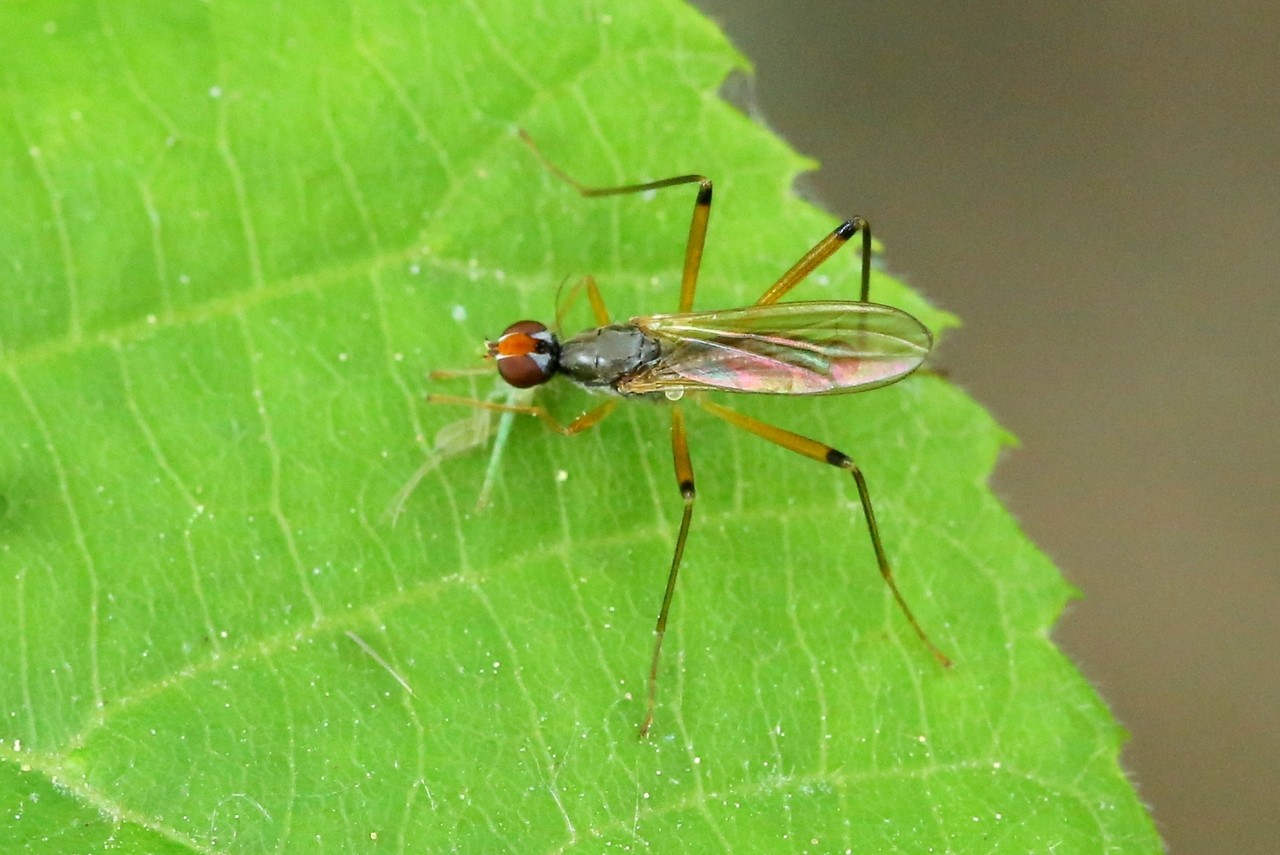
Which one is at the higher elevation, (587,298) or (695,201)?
(695,201)

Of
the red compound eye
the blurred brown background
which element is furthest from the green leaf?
the blurred brown background

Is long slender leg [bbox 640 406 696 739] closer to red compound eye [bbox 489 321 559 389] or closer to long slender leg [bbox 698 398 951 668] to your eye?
long slender leg [bbox 698 398 951 668]

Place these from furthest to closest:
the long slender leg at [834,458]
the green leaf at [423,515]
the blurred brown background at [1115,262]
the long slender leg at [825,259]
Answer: the blurred brown background at [1115,262] < the long slender leg at [825,259] < the long slender leg at [834,458] < the green leaf at [423,515]

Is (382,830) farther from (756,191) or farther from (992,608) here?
(756,191)

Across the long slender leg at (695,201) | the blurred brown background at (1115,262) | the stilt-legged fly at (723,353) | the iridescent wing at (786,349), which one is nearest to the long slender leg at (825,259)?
the stilt-legged fly at (723,353)

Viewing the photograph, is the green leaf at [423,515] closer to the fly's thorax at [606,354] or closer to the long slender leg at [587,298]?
the long slender leg at [587,298]

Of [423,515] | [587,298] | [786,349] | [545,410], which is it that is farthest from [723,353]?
[423,515]

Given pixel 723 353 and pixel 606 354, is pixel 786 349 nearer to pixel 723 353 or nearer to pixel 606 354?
pixel 723 353
